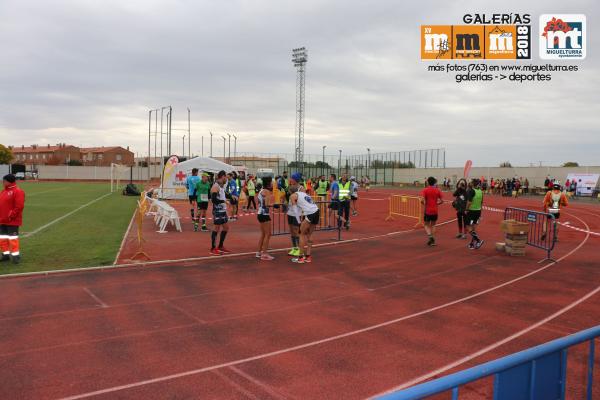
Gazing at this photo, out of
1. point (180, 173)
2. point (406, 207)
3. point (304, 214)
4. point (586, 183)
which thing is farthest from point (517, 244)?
point (586, 183)

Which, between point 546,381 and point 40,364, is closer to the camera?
point 546,381

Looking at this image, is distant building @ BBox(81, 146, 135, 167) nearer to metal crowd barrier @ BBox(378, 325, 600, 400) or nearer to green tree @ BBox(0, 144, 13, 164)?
green tree @ BBox(0, 144, 13, 164)

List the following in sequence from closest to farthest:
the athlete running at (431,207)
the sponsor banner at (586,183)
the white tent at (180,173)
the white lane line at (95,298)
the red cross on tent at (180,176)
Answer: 1. the white lane line at (95,298)
2. the athlete running at (431,207)
3. the white tent at (180,173)
4. the red cross on tent at (180,176)
5. the sponsor banner at (586,183)

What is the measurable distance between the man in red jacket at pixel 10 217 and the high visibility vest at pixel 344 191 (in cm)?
994

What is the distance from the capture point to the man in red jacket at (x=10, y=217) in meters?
9.59

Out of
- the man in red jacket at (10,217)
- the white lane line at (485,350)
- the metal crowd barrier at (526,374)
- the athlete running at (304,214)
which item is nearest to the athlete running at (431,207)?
the athlete running at (304,214)

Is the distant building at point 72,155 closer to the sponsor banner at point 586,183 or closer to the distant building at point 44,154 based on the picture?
the distant building at point 44,154

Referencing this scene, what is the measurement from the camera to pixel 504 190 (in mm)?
41781

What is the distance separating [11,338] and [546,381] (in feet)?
18.7

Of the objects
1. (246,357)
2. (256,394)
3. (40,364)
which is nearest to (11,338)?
(40,364)

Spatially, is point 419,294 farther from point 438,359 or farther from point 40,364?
point 40,364

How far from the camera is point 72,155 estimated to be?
130625mm

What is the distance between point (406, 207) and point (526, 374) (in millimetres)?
17781

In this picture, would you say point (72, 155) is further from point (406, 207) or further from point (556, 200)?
point (556, 200)
